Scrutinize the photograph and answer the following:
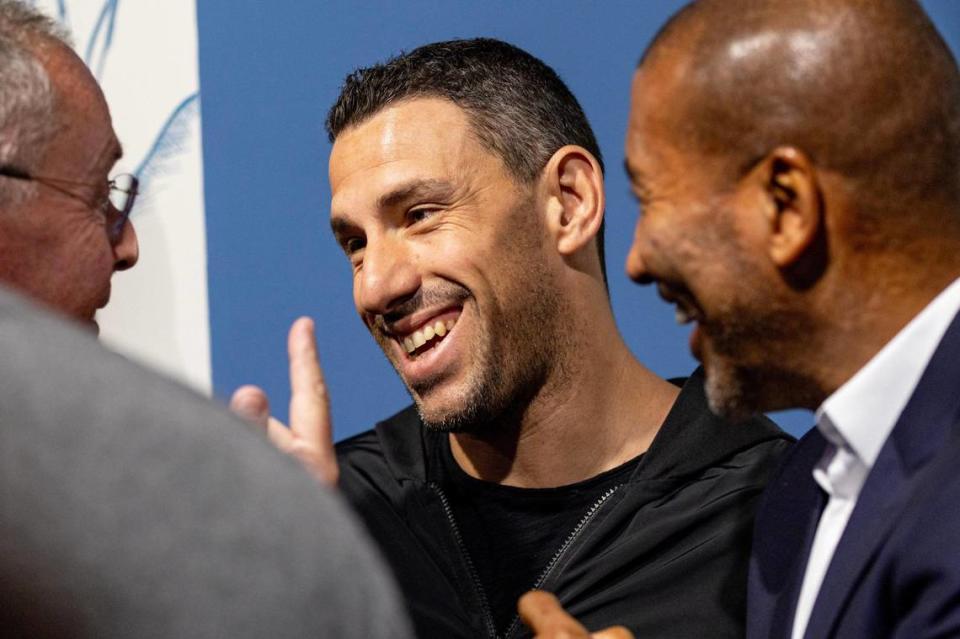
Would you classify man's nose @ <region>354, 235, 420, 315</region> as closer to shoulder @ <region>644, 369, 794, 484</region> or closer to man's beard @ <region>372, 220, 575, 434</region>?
man's beard @ <region>372, 220, 575, 434</region>

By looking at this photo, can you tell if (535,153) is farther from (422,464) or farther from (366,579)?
(366,579)

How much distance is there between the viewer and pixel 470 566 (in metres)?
1.40

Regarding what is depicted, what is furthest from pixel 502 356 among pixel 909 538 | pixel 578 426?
pixel 909 538

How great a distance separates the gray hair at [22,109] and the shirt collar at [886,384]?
775 mm

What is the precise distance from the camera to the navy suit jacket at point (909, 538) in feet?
2.50

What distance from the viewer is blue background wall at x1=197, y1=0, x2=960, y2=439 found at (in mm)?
1771

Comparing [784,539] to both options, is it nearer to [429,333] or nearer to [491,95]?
[429,333]

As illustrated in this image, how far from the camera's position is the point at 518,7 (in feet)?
5.96

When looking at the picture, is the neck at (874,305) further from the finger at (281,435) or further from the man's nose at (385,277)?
the man's nose at (385,277)

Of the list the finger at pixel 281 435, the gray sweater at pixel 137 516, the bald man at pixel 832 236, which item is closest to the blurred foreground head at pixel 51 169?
the finger at pixel 281 435

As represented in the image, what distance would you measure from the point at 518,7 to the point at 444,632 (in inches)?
38.2

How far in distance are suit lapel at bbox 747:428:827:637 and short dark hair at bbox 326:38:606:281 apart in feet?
1.82

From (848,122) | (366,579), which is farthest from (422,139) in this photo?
(366,579)

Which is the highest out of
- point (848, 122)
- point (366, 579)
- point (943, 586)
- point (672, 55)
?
point (672, 55)
